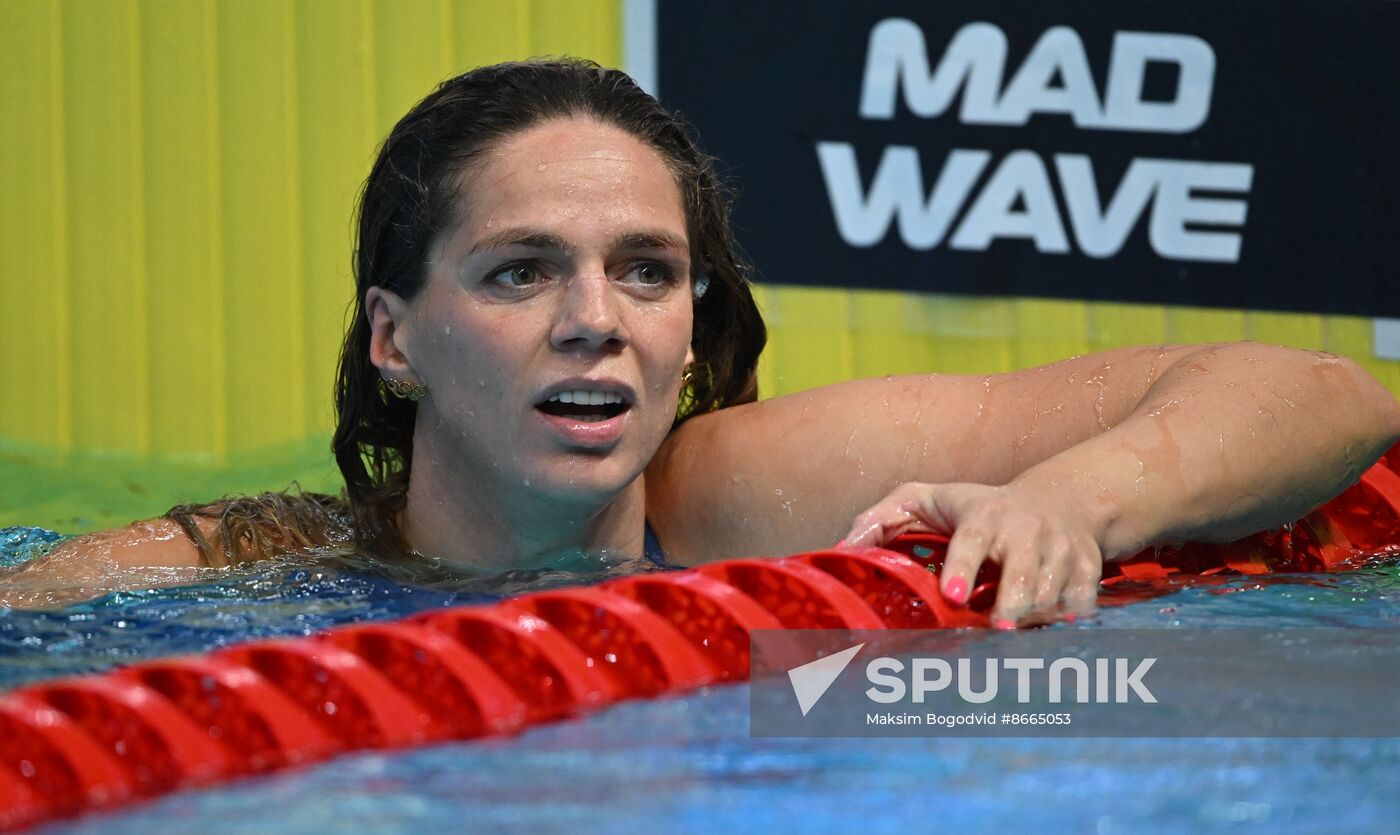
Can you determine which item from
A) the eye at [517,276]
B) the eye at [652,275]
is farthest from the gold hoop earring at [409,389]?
the eye at [652,275]

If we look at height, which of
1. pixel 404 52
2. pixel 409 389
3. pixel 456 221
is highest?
pixel 404 52

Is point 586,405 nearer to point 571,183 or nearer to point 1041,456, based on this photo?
point 571,183

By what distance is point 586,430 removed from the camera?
201cm

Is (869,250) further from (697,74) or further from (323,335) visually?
(323,335)

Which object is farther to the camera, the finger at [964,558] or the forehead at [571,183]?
the forehead at [571,183]

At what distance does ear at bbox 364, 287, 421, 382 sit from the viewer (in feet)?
7.36

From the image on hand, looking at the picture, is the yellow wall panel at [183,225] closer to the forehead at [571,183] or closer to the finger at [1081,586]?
the forehead at [571,183]

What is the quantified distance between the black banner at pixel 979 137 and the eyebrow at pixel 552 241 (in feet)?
6.35

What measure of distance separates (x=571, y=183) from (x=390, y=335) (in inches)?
15.6

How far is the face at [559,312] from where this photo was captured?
6.63ft

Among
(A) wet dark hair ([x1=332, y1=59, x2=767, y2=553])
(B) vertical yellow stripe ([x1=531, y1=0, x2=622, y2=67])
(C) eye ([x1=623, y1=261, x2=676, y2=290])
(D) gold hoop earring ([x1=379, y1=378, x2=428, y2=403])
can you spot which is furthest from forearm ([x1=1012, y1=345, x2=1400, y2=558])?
(B) vertical yellow stripe ([x1=531, y1=0, x2=622, y2=67])

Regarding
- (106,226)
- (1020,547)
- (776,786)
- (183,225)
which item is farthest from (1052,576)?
(106,226)

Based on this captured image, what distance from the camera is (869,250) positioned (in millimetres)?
4094

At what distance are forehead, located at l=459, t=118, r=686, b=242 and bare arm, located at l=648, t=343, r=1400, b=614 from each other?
0.38 metres
